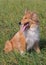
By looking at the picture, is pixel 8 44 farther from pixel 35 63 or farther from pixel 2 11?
pixel 2 11

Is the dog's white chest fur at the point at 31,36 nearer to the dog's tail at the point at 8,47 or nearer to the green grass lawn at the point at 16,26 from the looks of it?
the green grass lawn at the point at 16,26

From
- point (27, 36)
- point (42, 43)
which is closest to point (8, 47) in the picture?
point (27, 36)

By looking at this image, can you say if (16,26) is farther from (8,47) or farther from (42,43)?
(8,47)

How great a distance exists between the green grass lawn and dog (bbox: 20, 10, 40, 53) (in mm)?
238

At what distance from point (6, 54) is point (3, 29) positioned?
211cm

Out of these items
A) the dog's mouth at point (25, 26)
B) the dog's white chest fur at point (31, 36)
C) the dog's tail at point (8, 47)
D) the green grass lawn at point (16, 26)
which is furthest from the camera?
the dog's tail at point (8, 47)

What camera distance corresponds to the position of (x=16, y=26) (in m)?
8.84

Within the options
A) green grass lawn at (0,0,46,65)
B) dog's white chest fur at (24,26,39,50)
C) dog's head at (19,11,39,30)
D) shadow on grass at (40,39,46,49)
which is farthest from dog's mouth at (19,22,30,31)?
shadow on grass at (40,39,46,49)

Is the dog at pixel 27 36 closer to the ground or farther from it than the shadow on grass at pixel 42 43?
farther from it

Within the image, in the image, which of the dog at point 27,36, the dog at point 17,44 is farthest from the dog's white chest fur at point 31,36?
the dog at point 17,44

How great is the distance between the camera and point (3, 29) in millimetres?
8633

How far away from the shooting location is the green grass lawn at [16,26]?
20.2 feet

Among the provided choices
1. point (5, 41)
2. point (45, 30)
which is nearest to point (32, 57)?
point (5, 41)

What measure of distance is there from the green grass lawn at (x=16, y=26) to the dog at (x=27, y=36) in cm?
17
